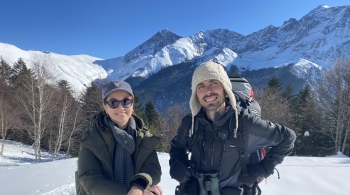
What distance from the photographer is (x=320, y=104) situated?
19828mm

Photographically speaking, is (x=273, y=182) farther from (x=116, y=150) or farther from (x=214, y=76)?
(x=116, y=150)

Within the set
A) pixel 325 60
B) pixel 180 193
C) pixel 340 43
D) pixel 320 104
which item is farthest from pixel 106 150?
pixel 340 43

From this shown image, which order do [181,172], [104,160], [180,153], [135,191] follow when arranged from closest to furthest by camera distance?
[135,191]
[104,160]
[181,172]
[180,153]

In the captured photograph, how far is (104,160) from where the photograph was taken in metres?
2.09

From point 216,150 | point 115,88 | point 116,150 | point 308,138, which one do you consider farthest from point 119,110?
point 308,138

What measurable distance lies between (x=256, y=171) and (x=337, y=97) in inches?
795

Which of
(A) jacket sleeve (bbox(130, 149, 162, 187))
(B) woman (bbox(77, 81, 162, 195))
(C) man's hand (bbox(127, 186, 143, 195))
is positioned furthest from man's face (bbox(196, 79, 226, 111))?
Result: (C) man's hand (bbox(127, 186, 143, 195))

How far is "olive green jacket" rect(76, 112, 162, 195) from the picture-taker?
194 centimetres

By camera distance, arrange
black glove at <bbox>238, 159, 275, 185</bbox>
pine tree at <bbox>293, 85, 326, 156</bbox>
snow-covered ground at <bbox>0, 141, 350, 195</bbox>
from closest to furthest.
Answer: black glove at <bbox>238, 159, 275, 185</bbox> < snow-covered ground at <bbox>0, 141, 350, 195</bbox> < pine tree at <bbox>293, 85, 326, 156</bbox>

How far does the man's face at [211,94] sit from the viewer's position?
7.79 ft

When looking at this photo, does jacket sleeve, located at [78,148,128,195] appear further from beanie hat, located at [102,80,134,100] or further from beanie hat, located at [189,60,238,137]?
beanie hat, located at [189,60,238,137]

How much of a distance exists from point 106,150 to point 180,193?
1.03 metres

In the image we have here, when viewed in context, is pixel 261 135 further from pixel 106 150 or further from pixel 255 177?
pixel 106 150

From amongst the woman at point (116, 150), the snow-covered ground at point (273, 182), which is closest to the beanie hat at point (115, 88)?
the woman at point (116, 150)
